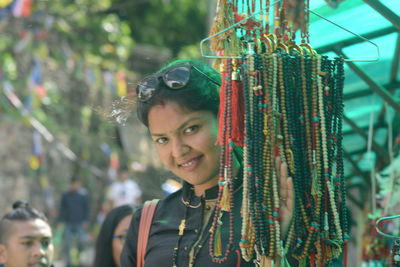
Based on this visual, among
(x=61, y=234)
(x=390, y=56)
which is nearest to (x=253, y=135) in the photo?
(x=390, y=56)

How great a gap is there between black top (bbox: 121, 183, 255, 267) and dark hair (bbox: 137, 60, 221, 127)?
36cm

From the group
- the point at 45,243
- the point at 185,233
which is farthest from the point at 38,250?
the point at 185,233

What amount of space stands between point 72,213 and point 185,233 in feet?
30.3

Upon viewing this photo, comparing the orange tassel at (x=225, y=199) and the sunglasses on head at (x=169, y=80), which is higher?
the sunglasses on head at (x=169, y=80)

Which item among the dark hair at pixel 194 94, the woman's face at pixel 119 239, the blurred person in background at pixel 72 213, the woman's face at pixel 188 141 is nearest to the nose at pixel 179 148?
the woman's face at pixel 188 141

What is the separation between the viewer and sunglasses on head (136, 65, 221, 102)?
2809 millimetres

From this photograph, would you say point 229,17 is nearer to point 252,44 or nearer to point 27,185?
point 252,44

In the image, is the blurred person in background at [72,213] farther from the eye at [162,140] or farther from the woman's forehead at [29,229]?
the eye at [162,140]

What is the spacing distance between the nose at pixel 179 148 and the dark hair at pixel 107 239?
1.83m

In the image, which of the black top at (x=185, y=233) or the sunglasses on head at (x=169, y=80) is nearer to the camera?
the black top at (x=185, y=233)

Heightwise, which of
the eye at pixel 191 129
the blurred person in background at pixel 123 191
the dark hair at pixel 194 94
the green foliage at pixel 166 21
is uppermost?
the green foliage at pixel 166 21

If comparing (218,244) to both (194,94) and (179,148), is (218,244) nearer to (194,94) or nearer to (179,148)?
(179,148)

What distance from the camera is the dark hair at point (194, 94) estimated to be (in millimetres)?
2801

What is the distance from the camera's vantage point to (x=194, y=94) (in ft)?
9.20
